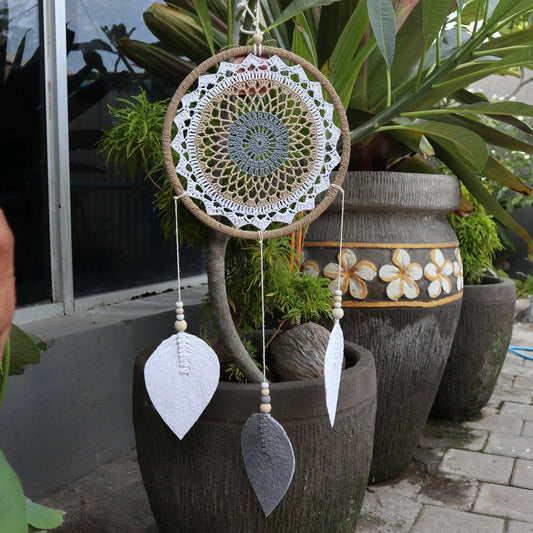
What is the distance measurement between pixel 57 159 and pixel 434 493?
138 centimetres

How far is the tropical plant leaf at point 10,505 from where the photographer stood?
45 cm

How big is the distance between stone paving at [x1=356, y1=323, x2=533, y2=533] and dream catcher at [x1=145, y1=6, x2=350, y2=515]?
625 mm

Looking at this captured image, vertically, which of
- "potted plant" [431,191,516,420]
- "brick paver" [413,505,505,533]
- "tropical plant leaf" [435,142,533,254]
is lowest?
"brick paver" [413,505,505,533]

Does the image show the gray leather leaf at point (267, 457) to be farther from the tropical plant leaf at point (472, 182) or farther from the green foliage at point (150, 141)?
the tropical plant leaf at point (472, 182)

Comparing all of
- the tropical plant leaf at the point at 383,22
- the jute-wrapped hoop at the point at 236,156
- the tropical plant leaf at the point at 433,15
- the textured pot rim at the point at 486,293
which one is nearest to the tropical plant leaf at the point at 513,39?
the tropical plant leaf at the point at 433,15

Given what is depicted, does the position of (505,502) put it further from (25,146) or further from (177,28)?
(25,146)

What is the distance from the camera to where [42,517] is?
71 centimetres

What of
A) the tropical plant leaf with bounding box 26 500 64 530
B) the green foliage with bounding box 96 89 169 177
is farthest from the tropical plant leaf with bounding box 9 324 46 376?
the green foliage with bounding box 96 89 169 177

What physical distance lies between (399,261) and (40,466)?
3.36ft

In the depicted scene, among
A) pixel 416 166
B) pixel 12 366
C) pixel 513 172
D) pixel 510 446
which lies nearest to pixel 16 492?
pixel 12 366

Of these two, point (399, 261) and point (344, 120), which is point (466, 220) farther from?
point (344, 120)

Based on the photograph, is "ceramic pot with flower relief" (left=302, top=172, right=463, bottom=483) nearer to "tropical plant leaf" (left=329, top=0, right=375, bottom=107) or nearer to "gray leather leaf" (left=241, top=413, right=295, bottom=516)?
"tropical plant leaf" (left=329, top=0, right=375, bottom=107)

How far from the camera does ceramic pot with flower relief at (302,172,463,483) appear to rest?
146cm

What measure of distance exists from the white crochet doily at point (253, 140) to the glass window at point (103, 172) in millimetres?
900
